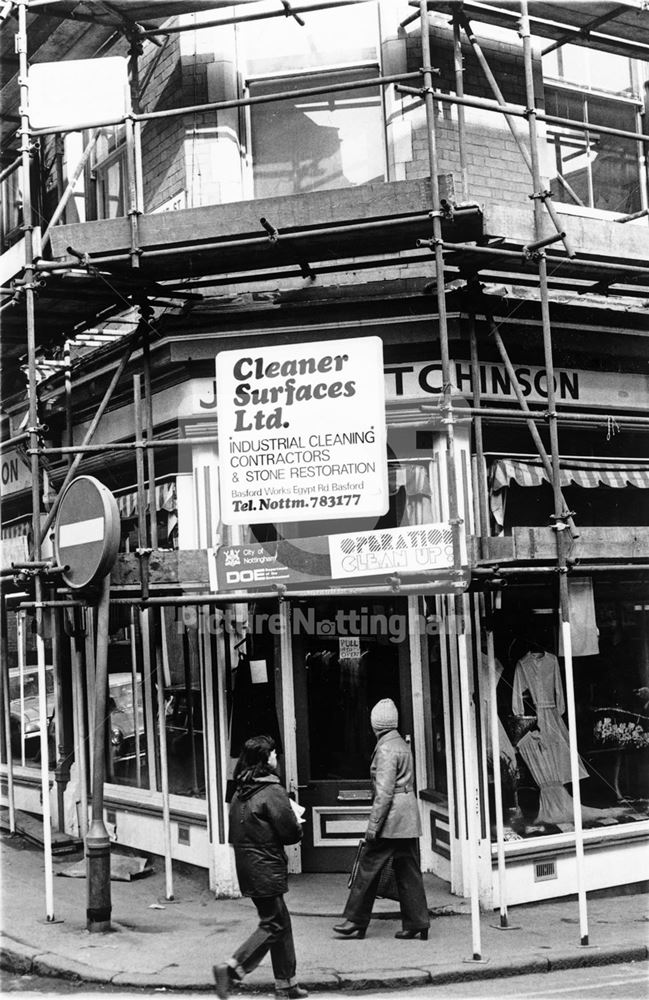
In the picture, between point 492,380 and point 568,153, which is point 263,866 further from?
point 568,153

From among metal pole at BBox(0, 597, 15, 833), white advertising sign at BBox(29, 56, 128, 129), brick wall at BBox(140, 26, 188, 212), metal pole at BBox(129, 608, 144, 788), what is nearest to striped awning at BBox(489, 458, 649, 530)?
metal pole at BBox(129, 608, 144, 788)

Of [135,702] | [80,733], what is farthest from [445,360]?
[80,733]

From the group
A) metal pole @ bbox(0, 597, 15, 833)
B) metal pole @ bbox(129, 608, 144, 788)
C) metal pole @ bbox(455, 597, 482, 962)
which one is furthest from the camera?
metal pole @ bbox(0, 597, 15, 833)

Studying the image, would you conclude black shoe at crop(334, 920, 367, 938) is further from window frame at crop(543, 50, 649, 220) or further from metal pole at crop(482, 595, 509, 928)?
window frame at crop(543, 50, 649, 220)

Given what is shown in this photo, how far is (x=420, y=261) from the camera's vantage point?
9109 millimetres

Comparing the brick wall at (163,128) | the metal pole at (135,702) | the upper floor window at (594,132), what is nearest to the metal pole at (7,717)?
the metal pole at (135,702)

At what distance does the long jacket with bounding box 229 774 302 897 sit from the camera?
21.9 ft

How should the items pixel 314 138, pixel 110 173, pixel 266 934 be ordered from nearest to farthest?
pixel 266 934
pixel 314 138
pixel 110 173

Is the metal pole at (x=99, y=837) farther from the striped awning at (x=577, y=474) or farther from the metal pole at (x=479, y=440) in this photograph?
the striped awning at (x=577, y=474)

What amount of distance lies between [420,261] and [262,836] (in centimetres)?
497

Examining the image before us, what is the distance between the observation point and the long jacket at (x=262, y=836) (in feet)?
21.9

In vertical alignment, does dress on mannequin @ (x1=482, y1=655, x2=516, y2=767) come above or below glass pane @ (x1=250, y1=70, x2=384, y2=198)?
below

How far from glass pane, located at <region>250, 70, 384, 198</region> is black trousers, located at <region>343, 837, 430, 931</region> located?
6031 mm

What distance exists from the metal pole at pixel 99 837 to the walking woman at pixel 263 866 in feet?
5.37
